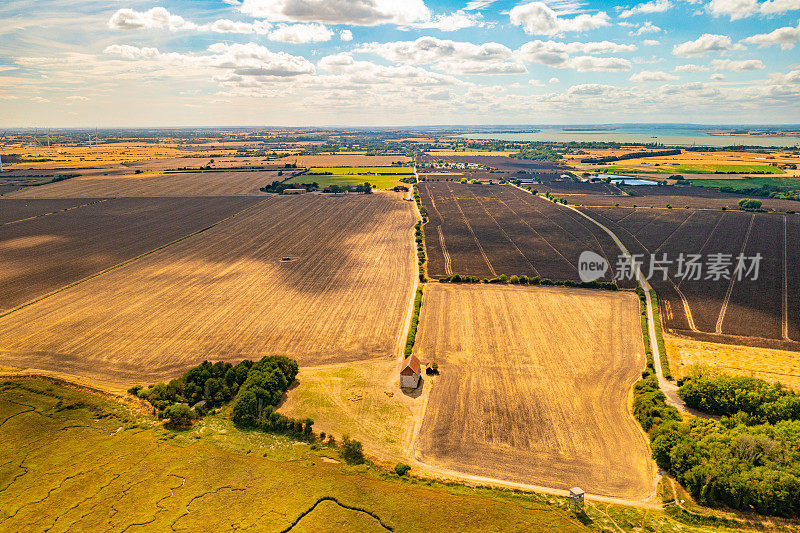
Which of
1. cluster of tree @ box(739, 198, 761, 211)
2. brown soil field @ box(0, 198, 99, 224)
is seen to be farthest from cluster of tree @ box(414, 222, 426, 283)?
brown soil field @ box(0, 198, 99, 224)

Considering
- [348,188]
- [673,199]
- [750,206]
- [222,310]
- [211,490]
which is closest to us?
[211,490]

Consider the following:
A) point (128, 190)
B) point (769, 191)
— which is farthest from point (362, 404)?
point (769, 191)

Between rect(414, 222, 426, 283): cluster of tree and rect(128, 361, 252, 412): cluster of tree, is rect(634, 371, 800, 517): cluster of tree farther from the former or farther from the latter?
rect(414, 222, 426, 283): cluster of tree

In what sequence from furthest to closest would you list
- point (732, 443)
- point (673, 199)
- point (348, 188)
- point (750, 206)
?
point (348, 188) < point (673, 199) < point (750, 206) < point (732, 443)

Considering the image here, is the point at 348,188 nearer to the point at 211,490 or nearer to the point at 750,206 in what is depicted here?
the point at 750,206

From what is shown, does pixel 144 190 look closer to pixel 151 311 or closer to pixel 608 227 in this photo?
pixel 151 311

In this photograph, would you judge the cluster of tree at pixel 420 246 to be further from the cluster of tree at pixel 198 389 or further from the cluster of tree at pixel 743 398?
the cluster of tree at pixel 743 398

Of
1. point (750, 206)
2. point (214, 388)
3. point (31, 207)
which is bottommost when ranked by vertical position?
point (214, 388)

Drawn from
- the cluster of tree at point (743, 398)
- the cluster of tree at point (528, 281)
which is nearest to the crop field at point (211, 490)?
the cluster of tree at point (743, 398)

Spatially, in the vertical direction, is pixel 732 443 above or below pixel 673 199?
below
